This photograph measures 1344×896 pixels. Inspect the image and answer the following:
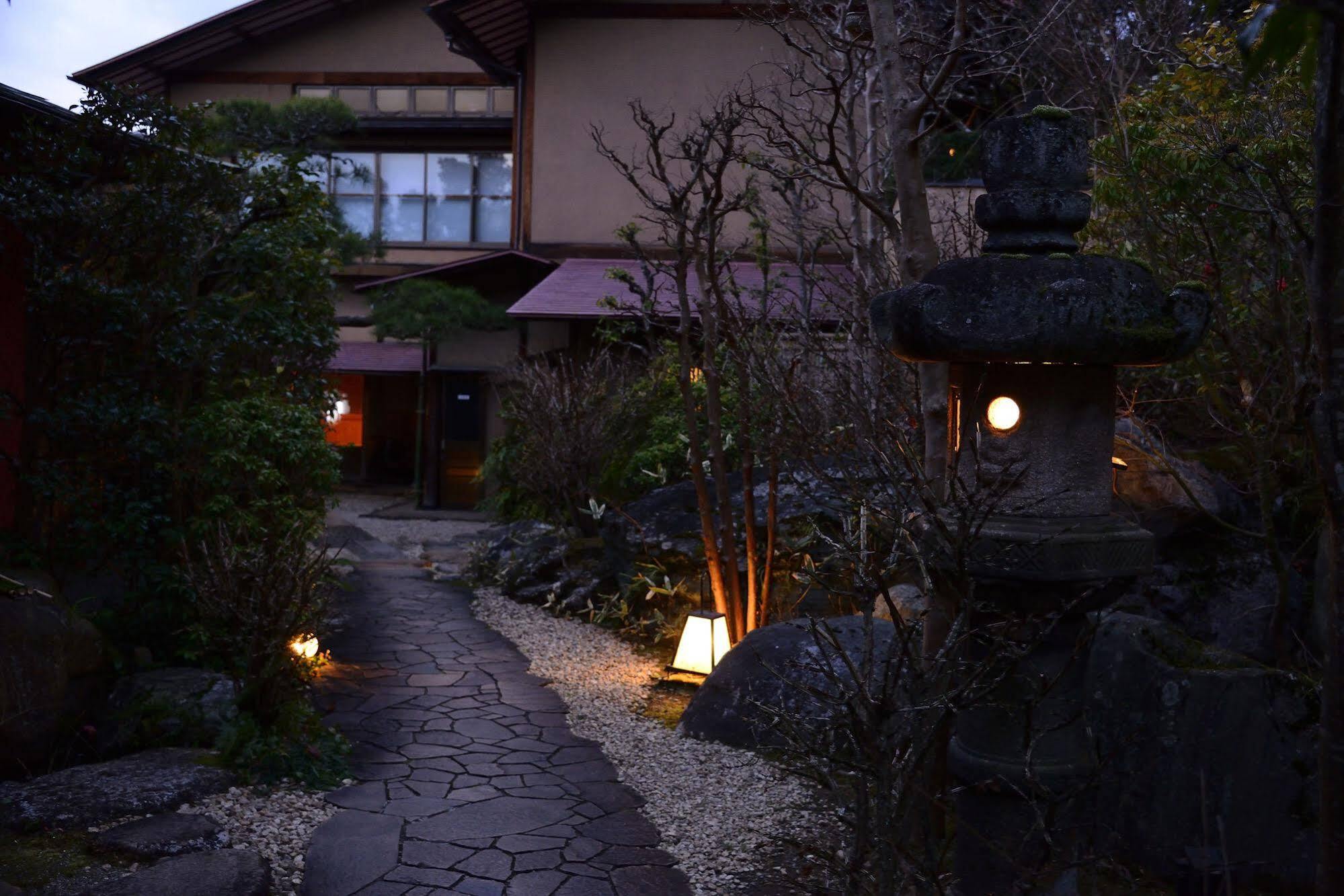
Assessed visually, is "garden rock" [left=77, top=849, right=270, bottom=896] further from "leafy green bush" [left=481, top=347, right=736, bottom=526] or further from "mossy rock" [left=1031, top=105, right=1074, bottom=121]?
"leafy green bush" [left=481, top=347, right=736, bottom=526]

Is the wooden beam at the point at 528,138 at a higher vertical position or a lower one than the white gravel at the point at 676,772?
higher

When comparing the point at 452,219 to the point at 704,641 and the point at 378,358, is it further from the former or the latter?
the point at 704,641

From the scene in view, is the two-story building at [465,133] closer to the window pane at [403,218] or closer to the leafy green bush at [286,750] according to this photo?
the window pane at [403,218]

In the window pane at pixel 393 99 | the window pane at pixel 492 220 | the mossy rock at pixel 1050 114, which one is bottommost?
the mossy rock at pixel 1050 114

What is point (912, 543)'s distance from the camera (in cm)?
431

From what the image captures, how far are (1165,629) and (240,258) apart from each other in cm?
749

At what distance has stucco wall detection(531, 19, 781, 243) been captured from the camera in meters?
18.9

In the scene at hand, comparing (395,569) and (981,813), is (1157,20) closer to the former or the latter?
(981,813)

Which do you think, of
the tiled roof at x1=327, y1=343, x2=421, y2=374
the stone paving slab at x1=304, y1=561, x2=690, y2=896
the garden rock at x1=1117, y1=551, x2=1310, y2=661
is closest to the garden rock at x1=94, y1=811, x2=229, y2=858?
the stone paving slab at x1=304, y1=561, x2=690, y2=896

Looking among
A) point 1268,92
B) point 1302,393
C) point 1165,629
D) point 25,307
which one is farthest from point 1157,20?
point 25,307

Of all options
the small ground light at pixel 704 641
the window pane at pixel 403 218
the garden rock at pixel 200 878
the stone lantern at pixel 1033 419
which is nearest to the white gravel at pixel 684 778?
the small ground light at pixel 704 641

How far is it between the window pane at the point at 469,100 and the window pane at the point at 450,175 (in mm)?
1031

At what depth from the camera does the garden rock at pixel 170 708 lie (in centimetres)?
703

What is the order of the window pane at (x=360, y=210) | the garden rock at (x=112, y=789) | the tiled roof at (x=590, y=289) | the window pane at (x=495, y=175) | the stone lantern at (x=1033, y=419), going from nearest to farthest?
1. the stone lantern at (x=1033, y=419)
2. the garden rock at (x=112, y=789)
3. the tiled roof at (x=590, y=289)
4. the window pane at (x=495, y=175)
5. the window pane at (x=360, y=210)
